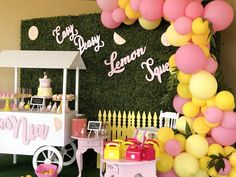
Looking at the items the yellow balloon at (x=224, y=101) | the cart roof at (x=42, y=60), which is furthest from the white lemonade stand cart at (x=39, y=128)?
the yellow balloon at (x=224, y=101)

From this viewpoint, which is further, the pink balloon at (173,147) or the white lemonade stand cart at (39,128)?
the white lemonade stand cart at (39,128)

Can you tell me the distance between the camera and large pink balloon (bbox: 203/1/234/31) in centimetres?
398

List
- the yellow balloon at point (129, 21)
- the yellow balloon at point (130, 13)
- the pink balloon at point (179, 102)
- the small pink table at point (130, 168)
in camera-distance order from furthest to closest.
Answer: the yellow balloon at point (129, 21), the yellow balloon at point (130, 13), the pink balloon at point (179, 102), the small pink table at point (130, 168)

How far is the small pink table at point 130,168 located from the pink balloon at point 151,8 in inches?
66.5

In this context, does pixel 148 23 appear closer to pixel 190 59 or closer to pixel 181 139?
pixel 190 59

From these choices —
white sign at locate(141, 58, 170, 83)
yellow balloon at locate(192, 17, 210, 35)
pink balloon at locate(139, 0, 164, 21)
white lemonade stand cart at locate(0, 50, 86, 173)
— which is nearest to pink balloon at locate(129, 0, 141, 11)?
pink balloon at locate(139, 0, 164, 21)

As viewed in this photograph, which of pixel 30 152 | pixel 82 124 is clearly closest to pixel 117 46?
pixel 82 124

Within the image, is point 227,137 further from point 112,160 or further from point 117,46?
point 117,46

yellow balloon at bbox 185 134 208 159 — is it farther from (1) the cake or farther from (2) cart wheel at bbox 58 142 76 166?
(1) the cake

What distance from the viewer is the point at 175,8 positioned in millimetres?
4047

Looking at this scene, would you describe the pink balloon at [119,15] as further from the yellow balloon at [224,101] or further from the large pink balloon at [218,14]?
the yellow balloon at [224,101]

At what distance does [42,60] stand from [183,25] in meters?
1.95

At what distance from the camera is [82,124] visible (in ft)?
15.7

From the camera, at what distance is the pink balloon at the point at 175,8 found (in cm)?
404
